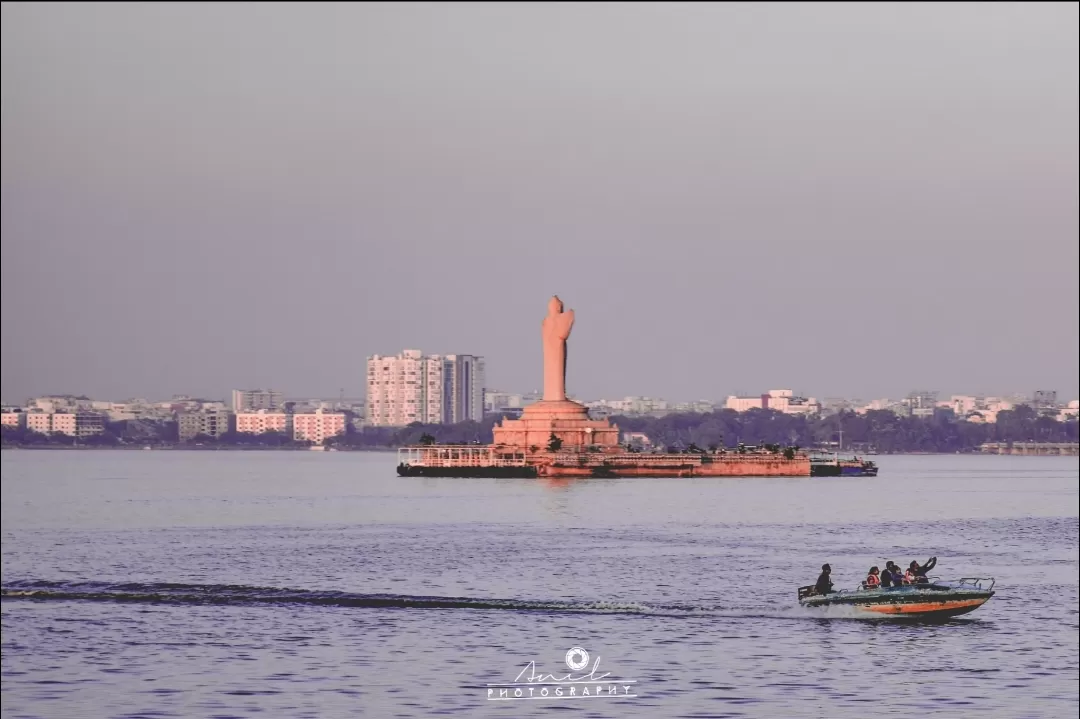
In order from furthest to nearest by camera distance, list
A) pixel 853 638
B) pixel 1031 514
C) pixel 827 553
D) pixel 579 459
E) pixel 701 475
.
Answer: pixel 701 475, pixel 579 459, pixel 1031 514, pixel 827 553, pixel 853 638

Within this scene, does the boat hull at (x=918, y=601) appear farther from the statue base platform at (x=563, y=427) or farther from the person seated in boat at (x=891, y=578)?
the statue base platform at (x=563, y=427)

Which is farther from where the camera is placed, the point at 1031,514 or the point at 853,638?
the point at 1031,514

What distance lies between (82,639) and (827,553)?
100ft

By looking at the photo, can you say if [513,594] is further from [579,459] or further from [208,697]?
[579,459]

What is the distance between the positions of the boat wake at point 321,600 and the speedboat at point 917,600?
315 mm

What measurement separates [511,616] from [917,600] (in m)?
9.24

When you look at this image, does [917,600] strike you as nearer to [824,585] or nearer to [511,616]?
[824,585]

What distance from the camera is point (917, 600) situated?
42.8 meters

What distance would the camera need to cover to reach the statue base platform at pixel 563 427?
14312cm

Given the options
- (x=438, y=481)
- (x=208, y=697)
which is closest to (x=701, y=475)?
(x=438, y=481)

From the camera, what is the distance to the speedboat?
4275cm

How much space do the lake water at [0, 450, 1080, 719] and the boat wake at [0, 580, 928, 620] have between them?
0.41 ft

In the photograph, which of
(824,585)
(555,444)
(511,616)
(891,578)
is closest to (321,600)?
(511,616)

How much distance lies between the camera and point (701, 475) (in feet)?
492
